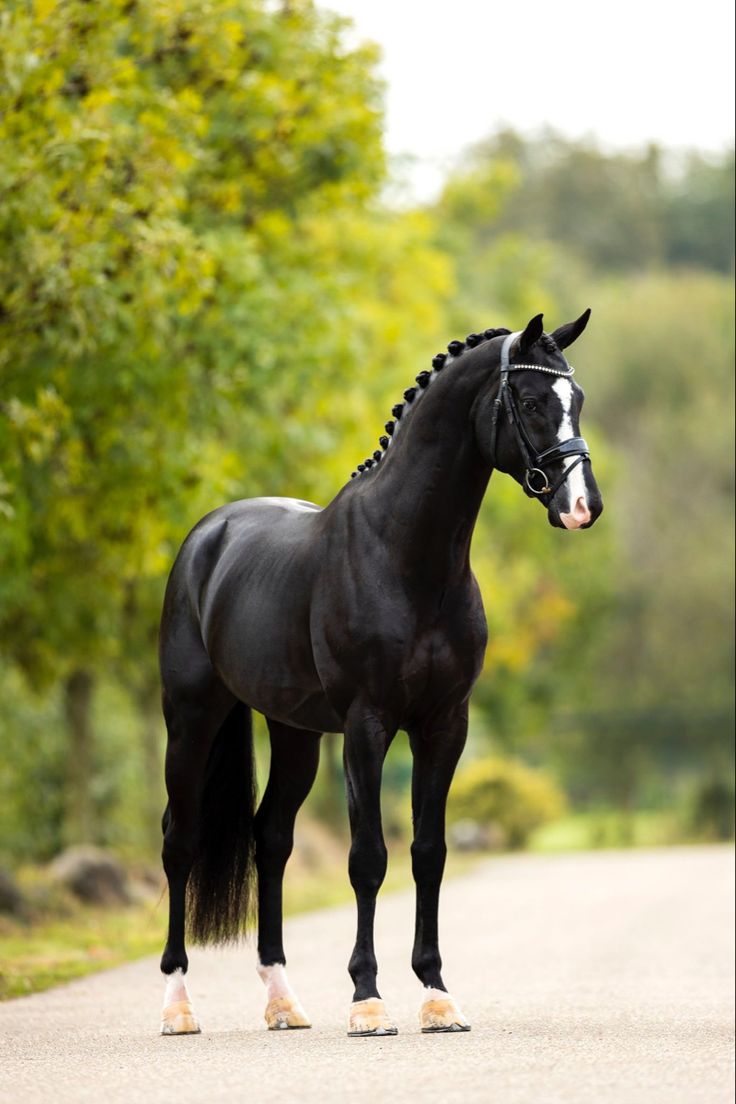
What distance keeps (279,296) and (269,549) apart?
10350mm

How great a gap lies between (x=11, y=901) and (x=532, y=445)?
404 inches

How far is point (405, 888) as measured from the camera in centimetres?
2205

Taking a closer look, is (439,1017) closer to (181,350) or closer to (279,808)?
(279,808)

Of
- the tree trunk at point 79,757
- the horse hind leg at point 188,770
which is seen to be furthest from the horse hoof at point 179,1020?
the tree trunk at point 79,757

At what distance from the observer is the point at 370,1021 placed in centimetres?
716

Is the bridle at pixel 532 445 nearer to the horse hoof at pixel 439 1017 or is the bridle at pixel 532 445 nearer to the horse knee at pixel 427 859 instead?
the horse knee at pixel 427 859

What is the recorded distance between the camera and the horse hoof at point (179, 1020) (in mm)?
7961

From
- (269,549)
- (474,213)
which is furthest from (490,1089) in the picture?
(474,213)

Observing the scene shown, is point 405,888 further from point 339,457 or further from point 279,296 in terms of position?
point 279,296

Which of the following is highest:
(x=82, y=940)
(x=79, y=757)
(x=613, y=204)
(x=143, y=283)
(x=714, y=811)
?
(x=613, y=204)

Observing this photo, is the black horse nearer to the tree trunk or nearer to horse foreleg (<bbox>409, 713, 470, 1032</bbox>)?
horse foreleg (<bbox>409, 713, 470, 1032</bbox>)

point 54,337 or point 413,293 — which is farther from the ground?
point 413,293

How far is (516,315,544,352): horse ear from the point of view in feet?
23.4

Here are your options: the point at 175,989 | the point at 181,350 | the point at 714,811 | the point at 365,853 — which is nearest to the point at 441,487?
the point at 365,853
